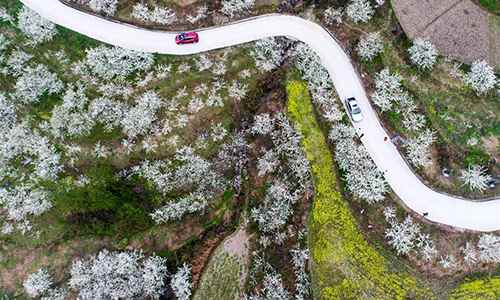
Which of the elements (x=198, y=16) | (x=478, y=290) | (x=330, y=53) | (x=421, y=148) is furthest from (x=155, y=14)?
(x=478, y=290)

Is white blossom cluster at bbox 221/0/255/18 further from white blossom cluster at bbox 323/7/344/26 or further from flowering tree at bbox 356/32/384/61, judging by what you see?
flowering tree at bbox 356/32/384/61

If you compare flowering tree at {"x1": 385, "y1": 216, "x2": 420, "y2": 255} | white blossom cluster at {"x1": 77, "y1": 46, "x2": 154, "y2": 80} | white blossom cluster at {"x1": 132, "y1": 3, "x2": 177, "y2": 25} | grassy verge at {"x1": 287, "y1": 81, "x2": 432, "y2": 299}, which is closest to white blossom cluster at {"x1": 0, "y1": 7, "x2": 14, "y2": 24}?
white blossom cluster at {"x1": 77, "y1": 46, "x2": 154, "y2": 80}

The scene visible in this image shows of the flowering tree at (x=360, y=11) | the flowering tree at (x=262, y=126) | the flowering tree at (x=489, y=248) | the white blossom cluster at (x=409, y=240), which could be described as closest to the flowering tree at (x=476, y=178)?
the flowering tree at (x=489, y=248)

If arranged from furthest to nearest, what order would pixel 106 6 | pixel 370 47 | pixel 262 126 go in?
1. pixel 106 6
2. pixel 370 47
3. pixel 262 126

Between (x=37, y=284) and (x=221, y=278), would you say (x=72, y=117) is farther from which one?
(x=221, y=278)

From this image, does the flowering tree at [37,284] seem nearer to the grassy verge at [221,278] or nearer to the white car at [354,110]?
the grassy verge at [221,278]

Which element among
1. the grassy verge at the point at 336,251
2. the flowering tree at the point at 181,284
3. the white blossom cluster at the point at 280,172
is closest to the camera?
the grassy verge at the point at 336,251
